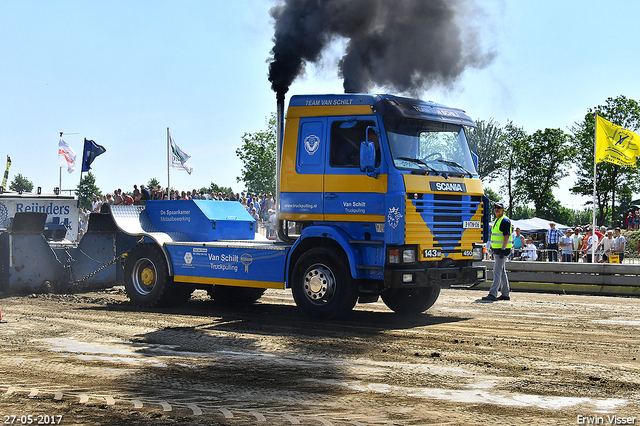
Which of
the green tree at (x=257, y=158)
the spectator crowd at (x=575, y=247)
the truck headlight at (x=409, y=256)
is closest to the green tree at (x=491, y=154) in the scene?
the green tree at (x=257, y=158)

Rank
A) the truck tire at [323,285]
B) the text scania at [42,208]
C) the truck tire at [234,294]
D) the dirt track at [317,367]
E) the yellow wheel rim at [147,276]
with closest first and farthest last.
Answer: the dirt track at [317,367] → the truck tire at [323,285] → the yellow wheel rim at [147,276] → the truck tire at [234,294] → the text scania at [42,208]

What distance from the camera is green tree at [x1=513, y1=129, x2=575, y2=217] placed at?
54.7 metres

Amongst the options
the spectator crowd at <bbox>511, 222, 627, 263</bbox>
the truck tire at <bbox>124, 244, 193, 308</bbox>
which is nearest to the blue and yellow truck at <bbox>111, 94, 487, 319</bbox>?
the truck tire at <bbox>124, 244, 193, 308</bbox>

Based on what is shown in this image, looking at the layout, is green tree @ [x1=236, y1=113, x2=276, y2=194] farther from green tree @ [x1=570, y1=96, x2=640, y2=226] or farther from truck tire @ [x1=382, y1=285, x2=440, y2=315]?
truck tire @ [x1=382, y1=285, x2=440, y2=315]

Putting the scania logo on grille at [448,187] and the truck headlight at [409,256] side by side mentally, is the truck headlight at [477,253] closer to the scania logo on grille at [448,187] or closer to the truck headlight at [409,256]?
the scania logo on grille at [448,187]

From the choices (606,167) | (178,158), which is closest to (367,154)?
(178,158)

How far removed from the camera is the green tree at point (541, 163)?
5469cm

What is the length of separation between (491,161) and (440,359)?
2109 inches

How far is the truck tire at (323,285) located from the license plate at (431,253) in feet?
3.57

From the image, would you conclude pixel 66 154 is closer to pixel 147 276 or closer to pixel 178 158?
pixel 178 158

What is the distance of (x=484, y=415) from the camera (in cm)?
515

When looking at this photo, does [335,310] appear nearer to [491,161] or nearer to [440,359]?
[440,359]

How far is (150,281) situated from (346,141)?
183 inches

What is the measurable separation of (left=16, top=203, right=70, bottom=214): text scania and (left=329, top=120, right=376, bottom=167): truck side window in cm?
1709
